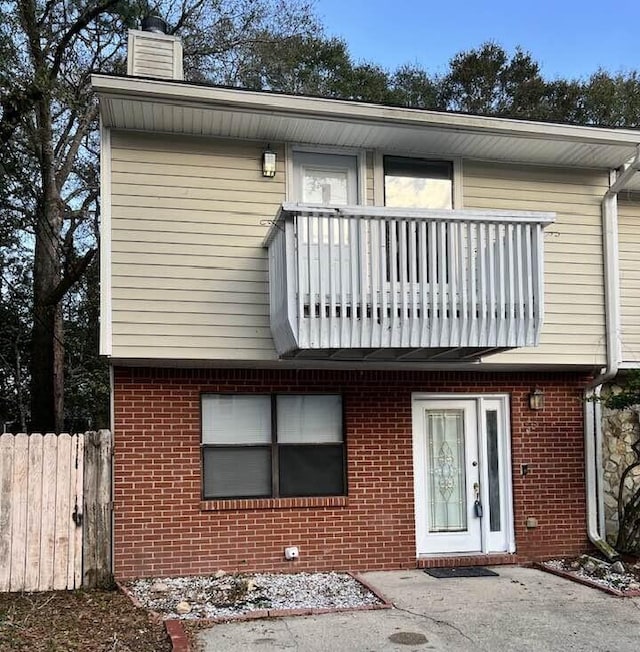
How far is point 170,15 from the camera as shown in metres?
18.2

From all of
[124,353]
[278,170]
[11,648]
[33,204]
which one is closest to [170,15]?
[33,204]

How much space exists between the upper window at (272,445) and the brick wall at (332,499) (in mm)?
144

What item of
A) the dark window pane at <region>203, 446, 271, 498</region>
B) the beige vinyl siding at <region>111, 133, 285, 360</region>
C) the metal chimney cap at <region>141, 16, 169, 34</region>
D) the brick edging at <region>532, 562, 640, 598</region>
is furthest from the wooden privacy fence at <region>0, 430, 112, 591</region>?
the brick edging at <region>532, 562, 640, 598</region>

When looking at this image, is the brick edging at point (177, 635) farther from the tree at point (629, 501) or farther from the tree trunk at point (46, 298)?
the tree trunk at point (46, 298)

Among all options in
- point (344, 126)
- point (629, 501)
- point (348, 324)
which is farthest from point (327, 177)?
point (629, 501)

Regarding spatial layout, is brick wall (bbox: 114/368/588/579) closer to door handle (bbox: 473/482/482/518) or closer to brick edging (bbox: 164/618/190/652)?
door handle (bbox: 473/482/482/518)

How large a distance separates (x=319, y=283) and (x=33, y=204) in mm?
11266

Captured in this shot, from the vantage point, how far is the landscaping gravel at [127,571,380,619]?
6.65 metres

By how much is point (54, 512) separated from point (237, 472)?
78.5 inches

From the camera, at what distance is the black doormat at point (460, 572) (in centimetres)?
819

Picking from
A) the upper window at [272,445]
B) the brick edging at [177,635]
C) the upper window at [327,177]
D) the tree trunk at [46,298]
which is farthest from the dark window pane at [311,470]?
the tree trunk at [46,298]

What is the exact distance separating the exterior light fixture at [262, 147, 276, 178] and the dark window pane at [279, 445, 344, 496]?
317 cm

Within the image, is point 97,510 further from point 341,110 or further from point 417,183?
point 417,183

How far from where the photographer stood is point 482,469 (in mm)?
9031
